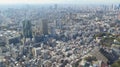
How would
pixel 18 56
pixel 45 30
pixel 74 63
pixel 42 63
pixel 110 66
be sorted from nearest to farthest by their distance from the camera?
pixel 110 66 → pixel 74 63 → pixel 42 63 → pixel 18 56 → pixel 45 30

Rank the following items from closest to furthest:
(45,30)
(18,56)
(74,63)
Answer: (74,63) → (18,56) → (45,30)

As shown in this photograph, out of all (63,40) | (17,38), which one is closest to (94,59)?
(63,40)

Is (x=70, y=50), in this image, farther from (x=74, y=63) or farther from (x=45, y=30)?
(x=45, y=30)

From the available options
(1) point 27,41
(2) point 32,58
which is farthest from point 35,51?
(1) point 27,41

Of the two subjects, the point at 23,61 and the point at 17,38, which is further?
the point at 17,38

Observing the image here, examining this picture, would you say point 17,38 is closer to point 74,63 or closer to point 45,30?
point 45,30

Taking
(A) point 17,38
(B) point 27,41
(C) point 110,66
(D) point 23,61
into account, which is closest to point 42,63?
(D) point 23,61

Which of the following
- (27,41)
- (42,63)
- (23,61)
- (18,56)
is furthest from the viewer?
(27,41)

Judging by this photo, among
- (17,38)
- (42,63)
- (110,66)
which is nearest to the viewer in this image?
(110,66)

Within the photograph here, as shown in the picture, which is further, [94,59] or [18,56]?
[18,56]
